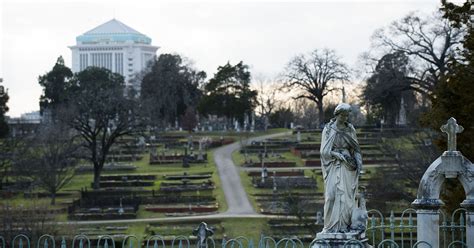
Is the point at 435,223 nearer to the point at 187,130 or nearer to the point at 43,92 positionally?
the point at 187,130

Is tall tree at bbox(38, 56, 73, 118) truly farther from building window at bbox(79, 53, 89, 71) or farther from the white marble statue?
building window at bbox(79, 53, 89, 71)

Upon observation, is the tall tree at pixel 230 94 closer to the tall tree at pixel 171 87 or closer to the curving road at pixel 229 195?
the tall tree at pixel 171 87

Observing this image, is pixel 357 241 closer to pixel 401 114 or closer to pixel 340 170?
pixel 340 170

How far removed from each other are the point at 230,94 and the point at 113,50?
348 ft

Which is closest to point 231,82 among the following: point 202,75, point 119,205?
point 202,75

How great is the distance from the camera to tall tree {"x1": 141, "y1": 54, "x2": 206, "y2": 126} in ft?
282

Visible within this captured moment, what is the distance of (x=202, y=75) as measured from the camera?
9244 centimetres

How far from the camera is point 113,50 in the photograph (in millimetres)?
181625

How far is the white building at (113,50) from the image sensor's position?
178 meters

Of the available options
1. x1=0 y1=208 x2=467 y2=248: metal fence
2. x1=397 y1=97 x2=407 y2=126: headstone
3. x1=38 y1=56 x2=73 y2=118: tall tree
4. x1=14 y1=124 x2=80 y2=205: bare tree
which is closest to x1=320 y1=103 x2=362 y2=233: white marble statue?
x1=0 y1=208 x2=467 y2=248: metal fence

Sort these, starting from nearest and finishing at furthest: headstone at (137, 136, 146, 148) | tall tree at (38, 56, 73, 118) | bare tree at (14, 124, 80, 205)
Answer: bare tree at (14, 124, 80, 205) → headstone at (137, 136, 146, 148) → tall tree at (38, 56, 73, 118)

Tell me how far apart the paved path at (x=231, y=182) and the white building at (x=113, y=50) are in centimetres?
11102

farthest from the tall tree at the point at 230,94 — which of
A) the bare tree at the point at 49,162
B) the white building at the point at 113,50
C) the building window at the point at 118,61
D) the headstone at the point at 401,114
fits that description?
the building window at the point at 118,61

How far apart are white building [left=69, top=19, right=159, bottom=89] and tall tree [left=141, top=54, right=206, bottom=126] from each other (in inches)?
3348
